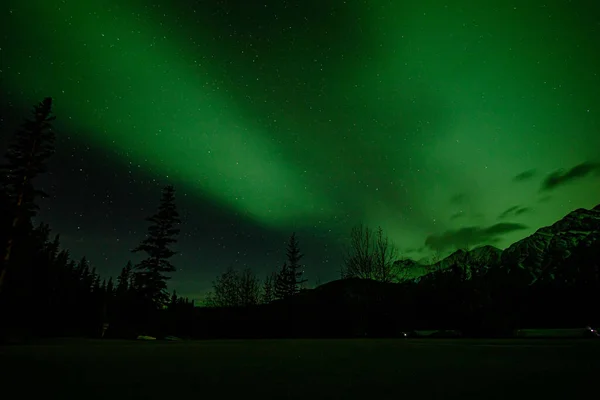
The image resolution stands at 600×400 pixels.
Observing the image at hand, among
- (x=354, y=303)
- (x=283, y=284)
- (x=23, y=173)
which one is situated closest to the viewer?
(x=23, y=173)

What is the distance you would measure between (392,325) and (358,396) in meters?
32.9

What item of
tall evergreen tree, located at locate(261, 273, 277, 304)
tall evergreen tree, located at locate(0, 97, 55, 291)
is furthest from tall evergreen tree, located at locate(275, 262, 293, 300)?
tall evergreen tree, located at locate(0, 97, 55, 291)

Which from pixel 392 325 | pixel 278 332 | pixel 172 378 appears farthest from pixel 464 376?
pixel 278 332

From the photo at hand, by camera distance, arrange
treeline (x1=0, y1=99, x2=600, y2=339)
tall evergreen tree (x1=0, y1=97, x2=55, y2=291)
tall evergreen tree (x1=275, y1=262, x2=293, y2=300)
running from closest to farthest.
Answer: tall evergreen tree (x1=0, y1=97, x2=55, y2=291) < treeline (x1=0, y1=99, x2=600, y2=339) < tall evergreen tree (x1=275, y1=262, x2=293, y2=300)

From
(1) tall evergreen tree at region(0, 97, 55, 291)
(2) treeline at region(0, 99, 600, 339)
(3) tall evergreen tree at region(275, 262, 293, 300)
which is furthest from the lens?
(3) tall evergreen tree at region(275, 262, 293, 300)

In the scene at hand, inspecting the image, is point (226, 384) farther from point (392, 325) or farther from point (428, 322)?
point (428, 322)

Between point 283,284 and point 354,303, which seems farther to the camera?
point 283,284

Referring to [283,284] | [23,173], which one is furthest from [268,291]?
[23,173]

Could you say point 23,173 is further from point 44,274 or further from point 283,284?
point 283,284

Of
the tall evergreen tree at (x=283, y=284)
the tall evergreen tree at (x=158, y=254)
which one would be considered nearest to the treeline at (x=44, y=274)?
the tall evergreen tree at (x=158, y=254)

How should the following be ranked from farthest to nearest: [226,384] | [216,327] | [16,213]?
1. [216,327]
2. [16,213]
3. [226,384]

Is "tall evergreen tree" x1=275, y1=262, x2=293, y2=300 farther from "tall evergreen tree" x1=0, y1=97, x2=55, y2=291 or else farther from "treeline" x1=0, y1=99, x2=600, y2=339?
"tall evergreen tree" x1=0, y1=97, x2=55, y2=291

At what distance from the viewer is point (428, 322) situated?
123 feet

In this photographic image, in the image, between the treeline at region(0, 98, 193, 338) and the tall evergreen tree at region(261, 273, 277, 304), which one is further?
the tall evergreen tree at region(261, 273, 277, 304)
